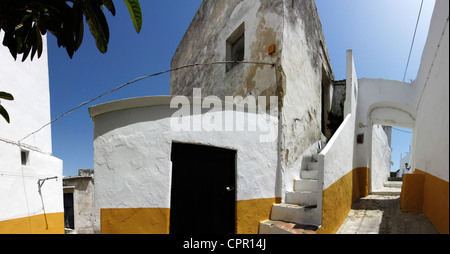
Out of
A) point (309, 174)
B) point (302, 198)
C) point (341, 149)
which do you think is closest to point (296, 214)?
point (302, 198)

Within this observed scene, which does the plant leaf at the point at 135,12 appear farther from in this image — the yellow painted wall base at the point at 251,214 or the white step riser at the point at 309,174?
the white step riser at the point at 309,174

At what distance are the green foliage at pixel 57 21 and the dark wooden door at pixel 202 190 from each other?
180 cm

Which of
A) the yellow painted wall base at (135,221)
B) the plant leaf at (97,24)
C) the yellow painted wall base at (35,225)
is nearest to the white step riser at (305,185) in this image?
the yellow painted wall base at (135,221)

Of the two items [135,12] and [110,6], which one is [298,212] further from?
[110,6]

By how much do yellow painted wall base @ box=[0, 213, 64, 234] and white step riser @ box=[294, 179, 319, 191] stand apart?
18.6 ft

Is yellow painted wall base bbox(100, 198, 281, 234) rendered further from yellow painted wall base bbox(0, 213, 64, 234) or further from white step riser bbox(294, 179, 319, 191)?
yellow painted wall base bbox(0, 213, 64, 234)

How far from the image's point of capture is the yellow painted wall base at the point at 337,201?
3.35 metres

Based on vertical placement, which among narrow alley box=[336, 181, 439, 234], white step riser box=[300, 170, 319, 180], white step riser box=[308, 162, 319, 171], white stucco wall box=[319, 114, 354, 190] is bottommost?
narrow alley box=[336, 181, 439, 234]

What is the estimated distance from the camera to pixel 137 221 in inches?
115

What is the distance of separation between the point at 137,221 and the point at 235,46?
4.93 metres

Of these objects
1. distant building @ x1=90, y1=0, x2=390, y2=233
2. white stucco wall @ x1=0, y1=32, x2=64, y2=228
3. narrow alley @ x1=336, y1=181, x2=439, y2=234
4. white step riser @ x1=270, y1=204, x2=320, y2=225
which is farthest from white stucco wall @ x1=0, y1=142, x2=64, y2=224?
narrow alley @ x1=336, y1=181, x2=439, y2=234

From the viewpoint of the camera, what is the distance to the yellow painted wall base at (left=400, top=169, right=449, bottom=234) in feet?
7.80
